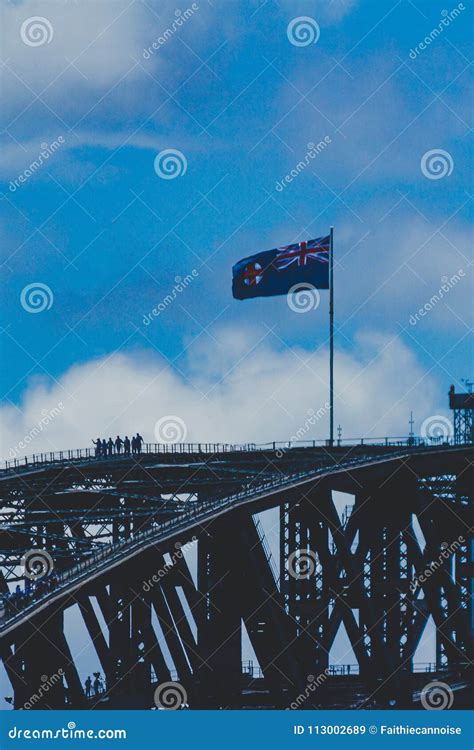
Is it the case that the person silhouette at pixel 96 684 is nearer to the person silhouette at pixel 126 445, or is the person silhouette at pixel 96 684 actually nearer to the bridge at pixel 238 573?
the bridge at pixel 238 573

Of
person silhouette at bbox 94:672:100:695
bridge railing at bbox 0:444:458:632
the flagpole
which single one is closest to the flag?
the flagpole

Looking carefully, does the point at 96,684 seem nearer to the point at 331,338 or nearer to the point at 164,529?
the point at 164,529

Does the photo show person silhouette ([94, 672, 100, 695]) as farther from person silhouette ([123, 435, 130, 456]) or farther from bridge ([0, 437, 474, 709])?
person silhouette ([123, 435, 130, 456])

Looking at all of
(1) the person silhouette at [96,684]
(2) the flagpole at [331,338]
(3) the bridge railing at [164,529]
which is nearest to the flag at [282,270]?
(2) the flagpole at [331,338]

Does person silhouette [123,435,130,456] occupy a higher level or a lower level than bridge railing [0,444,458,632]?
higher

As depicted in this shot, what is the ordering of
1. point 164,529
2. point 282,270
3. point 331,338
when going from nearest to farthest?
point 164,529 → point 282,270 → point 331,338

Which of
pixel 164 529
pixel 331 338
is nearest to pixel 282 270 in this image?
pixel 331 338

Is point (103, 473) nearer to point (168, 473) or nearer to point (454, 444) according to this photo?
point (168, 473)
